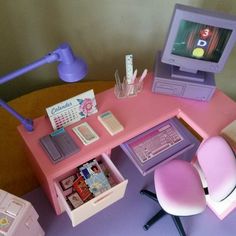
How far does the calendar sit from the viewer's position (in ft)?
3.41

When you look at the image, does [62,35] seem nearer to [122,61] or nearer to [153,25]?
[122,61]

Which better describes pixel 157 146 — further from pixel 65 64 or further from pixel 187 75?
pixel 65 64

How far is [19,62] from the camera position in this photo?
162cm

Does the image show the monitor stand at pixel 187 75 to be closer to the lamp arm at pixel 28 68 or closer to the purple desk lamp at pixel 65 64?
the purple desk lamp at pixel 65 64

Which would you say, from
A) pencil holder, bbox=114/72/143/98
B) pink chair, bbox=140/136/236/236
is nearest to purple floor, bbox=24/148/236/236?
pink chair, bbox=140/136/236/236

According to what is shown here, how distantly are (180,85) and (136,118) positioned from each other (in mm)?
241

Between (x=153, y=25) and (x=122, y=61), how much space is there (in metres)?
0.30

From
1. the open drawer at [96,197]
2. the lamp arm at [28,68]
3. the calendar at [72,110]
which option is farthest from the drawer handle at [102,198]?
the lamp arm at [28,68]

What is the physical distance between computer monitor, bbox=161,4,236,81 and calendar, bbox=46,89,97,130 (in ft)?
1.15

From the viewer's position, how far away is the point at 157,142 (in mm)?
1239

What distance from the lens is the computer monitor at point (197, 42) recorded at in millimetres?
977

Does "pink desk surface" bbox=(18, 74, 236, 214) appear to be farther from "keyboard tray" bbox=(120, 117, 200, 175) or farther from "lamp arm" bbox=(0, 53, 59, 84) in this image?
"lamp arm" bbox=(0, 53, 59, 84)

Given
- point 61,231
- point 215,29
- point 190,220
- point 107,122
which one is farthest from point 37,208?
point 215,29

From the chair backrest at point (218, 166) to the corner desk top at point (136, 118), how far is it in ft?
0.29
